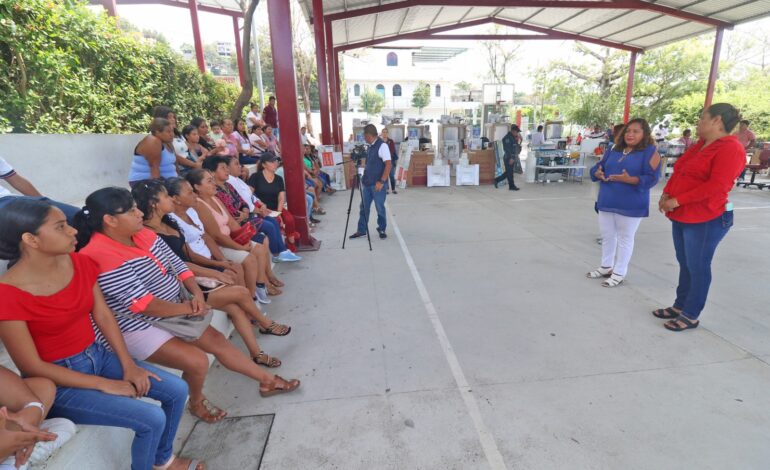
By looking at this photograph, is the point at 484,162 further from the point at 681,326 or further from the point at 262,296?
the point at 262,296

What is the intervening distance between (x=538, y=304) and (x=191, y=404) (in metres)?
2.91

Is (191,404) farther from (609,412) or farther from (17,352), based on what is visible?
(609,412)

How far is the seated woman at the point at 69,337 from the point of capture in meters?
1.56

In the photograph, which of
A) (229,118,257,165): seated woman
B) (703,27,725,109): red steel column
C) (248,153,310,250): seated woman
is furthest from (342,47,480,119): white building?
(248,153,310,250): seated woman

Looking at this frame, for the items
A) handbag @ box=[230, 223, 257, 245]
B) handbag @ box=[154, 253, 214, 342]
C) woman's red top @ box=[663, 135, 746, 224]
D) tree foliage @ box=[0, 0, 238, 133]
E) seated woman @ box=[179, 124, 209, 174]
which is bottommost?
handbag @ box=[154, 253, 214, 342]

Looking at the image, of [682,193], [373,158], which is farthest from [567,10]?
[682,193]

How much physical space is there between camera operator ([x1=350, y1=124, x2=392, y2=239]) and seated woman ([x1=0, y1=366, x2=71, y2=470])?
13.7 feet

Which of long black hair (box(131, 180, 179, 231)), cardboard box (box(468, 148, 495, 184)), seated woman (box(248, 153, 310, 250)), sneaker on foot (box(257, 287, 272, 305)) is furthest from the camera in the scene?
cardboard box (box(468, 148, 495, 184))

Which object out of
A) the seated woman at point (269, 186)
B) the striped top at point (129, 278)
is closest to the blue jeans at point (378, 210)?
the seated woman at point (269, 186)

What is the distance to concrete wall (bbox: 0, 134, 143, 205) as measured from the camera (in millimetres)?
3451

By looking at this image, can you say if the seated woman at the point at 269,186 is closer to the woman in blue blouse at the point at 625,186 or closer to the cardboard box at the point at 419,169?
the woman in blue blouse at the point at 625,186

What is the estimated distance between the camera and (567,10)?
1225 centimetres

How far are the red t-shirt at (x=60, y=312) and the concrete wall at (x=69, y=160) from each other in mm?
2343

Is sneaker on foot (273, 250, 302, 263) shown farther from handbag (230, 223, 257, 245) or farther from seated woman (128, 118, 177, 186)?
seated woman (128, 118, 177, 186)
